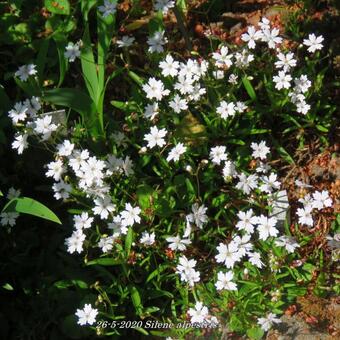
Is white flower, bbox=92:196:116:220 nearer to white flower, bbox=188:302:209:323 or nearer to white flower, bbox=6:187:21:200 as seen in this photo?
white flower, bbox=6:187:21:200

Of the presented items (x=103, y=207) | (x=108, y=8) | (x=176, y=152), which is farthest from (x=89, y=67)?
(x=103, y=207)

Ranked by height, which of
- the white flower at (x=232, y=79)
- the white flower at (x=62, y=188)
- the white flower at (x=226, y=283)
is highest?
the white flower at (x=232, y=79)

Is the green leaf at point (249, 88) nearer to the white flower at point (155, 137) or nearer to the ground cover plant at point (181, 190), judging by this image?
the ground cover plant at point (181, 190)

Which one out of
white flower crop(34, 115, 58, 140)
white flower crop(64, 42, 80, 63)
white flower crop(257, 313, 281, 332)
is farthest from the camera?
white flower crop(64, 42, 80, 63)

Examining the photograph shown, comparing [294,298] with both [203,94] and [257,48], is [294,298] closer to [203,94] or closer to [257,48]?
[203,94]

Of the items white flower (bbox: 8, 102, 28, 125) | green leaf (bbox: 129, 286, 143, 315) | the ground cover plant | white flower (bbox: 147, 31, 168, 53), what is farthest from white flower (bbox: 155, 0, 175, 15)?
green leaf (bbox: 129, 286, 143, 315)

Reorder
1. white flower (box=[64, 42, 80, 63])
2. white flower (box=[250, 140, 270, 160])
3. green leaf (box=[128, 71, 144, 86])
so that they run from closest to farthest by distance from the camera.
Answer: white flower (box=[250, 140, 270, 160]), white flower (box=[64, 42, 80, 63]), green leaf (box=[128, 71, 144, 86])

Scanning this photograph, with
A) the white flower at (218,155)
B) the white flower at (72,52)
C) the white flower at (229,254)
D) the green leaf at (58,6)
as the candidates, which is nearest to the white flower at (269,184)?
the white flower at (218,155)
